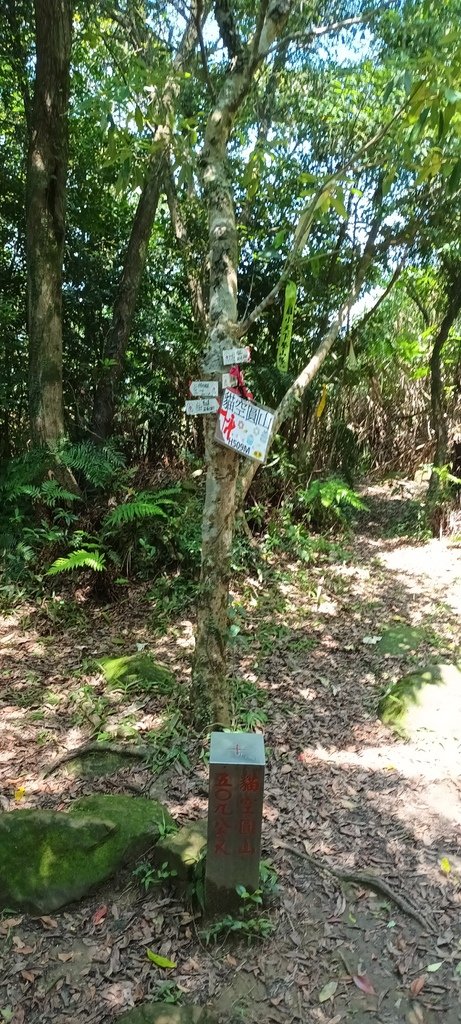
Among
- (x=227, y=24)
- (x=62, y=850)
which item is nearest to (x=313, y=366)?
(x=227, y=24)

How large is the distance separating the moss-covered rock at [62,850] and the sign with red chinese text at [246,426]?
1.78m

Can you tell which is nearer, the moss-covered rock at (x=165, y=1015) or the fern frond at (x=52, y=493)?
the moss-covered rock at (x=165, y=1015)

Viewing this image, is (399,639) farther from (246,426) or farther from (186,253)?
(186,253)

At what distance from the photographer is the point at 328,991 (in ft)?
7.53

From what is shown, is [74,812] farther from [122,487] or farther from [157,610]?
[122,487]

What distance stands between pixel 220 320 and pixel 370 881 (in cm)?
273

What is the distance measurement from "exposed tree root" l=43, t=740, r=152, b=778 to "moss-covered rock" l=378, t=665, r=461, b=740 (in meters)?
1.57

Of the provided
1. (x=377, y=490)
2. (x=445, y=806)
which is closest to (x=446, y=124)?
(x=445, y=806)

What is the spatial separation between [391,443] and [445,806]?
713 cm

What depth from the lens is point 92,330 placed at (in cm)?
665

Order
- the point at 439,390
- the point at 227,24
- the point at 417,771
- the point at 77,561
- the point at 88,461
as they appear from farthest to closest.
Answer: the point at 439,390
the point at 88,461
the point at 77,561
the point at 227,24
the point at 417,771

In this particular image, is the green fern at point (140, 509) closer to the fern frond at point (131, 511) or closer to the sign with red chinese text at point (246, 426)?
the fern frond at point (131, 511)

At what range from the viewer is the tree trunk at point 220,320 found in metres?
3.25

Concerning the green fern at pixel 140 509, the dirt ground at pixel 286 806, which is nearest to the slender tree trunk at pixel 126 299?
the green fern at pixel 140 509
